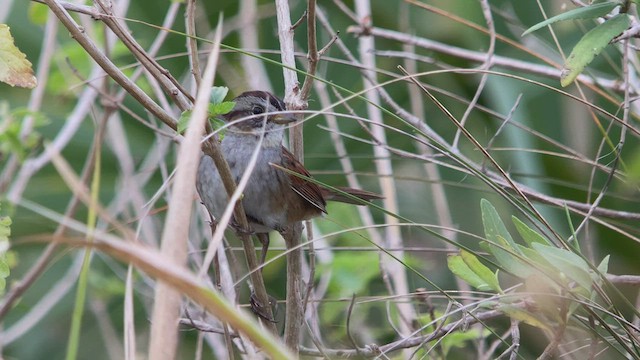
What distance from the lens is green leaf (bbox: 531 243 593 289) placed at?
1.38 m

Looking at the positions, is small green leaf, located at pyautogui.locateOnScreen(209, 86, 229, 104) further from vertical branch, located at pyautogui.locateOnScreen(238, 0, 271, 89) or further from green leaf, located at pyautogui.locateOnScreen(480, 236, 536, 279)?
vertical branch, located at pyautogui.locateOnScreen(238, 0, 271, 89)

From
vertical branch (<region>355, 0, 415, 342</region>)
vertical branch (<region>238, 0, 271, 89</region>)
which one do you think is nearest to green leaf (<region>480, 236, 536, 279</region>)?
vertical branch (<region>355, 0, 415, 342</region>)

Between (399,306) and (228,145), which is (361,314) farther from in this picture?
(228,145)

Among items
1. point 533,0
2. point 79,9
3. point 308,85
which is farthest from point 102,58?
point 533,0

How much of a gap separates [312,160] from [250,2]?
2.23 ft

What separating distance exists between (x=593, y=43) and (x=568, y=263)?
14.3 inches

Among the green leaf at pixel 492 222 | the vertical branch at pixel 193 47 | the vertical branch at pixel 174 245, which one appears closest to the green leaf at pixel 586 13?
the green leaf at pixel 492 222

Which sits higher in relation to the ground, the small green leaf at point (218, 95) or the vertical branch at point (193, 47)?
the vertical branch at point (193, 47)

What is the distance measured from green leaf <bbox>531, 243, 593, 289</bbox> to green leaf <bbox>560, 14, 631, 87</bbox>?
0.29 m

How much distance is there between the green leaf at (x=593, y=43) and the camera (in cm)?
Result: 148

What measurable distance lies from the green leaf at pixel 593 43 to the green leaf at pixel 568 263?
11.6 inches

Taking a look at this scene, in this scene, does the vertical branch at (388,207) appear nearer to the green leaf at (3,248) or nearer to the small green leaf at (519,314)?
the small green leaf at (519,314)

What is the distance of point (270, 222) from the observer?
102 inches

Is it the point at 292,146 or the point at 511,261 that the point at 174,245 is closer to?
the point at 511,261
